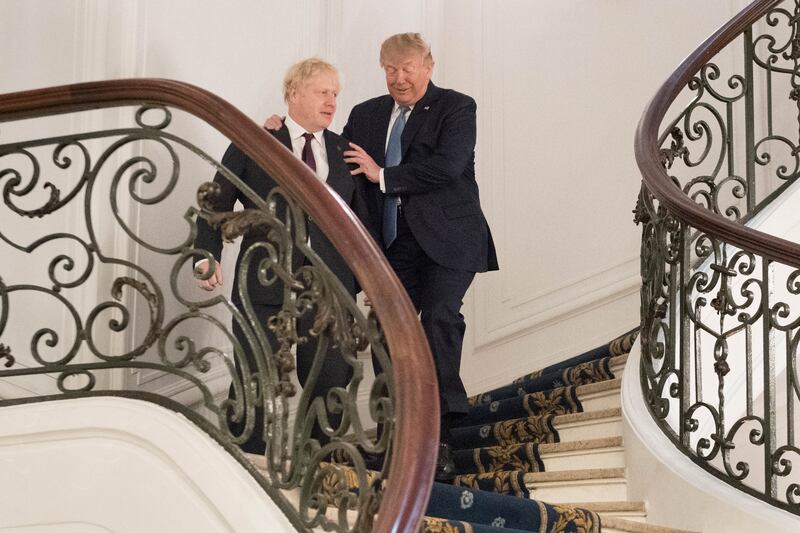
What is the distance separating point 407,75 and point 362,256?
7.09 feet

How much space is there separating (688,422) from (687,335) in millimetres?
343

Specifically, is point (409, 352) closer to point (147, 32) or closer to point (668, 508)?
point (668, 508)

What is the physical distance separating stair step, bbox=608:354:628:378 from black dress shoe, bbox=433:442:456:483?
123 cm

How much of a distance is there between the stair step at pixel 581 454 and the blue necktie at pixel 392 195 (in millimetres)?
1060

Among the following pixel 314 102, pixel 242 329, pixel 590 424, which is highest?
pixel 314 102

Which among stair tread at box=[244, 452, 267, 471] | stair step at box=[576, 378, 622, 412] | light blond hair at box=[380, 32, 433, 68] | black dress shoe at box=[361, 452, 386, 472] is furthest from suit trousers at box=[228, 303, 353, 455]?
stair step at box=[576, 378, 622, 412]

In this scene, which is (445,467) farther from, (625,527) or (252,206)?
(252,206)

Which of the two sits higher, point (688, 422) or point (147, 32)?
point (147, 32)

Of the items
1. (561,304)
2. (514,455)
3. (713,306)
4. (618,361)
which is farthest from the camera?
(561,304)

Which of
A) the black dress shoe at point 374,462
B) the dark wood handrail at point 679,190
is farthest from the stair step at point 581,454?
the dark wood handrail at point 679,190

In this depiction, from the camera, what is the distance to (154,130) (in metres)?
3.33

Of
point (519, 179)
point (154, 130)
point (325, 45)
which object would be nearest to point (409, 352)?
point (154, 130)

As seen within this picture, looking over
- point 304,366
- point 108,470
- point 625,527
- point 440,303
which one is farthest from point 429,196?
point 108,470

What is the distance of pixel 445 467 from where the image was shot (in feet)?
13.9
